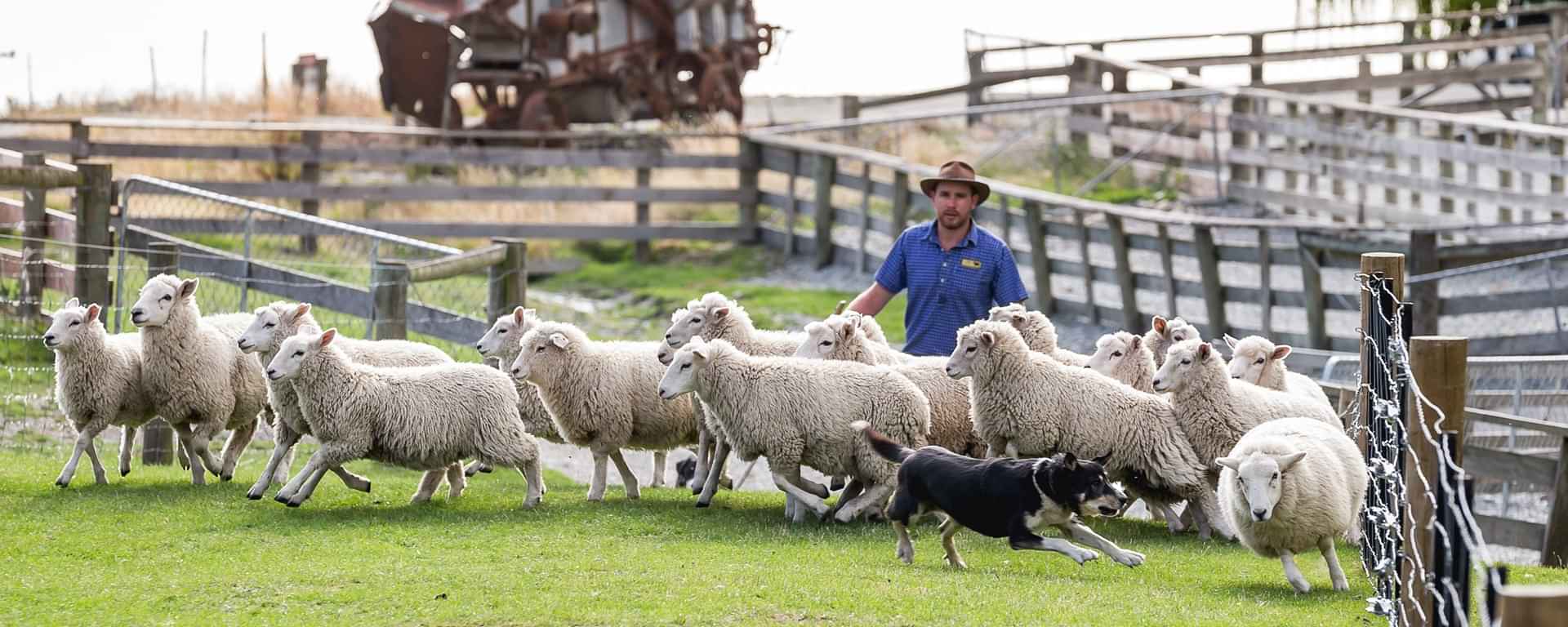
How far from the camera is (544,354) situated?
10.2m

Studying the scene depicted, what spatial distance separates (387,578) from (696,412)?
10.5 feet

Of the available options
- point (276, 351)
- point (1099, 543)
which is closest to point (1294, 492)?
point (1099, 543)

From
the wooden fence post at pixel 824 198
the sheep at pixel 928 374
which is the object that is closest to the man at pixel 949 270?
the sheep at pixel 928 374

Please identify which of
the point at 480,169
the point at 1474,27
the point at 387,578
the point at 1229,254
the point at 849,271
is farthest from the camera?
the point at 1474,27

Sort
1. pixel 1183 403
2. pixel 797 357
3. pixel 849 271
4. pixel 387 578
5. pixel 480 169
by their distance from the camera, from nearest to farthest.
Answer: pixel 387 578
pixel 1183 403
pixel 797 357
pixel 849 271
pixel 480 169

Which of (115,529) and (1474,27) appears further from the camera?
(1474,27)

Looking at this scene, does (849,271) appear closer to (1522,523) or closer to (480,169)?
(480,169)

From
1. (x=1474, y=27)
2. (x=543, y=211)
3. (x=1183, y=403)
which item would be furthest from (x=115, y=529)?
(x=1474, y=27)

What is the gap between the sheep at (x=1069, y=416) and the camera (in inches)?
354

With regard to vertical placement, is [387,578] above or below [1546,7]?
below

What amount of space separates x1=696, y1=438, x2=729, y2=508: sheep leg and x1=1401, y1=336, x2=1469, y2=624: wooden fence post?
435 centimetres

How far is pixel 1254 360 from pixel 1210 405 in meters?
0.94

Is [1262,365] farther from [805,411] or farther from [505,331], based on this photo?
[505,331]

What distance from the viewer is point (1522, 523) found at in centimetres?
1052
